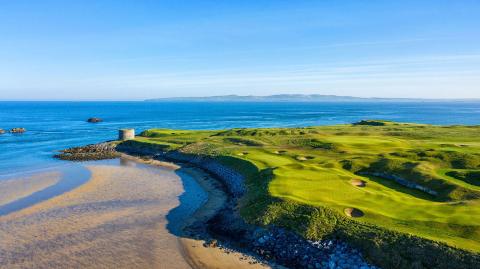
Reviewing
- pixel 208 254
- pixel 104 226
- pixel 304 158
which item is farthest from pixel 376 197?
pixel 104 226

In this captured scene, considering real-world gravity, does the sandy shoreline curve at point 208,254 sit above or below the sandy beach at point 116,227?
above

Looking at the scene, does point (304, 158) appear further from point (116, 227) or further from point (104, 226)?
point (104, 226)

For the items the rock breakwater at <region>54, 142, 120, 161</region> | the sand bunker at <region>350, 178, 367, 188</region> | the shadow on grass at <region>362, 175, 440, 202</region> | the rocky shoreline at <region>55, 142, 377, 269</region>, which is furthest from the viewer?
the rock breakwater at <region>54, 142, 120, 161</region>

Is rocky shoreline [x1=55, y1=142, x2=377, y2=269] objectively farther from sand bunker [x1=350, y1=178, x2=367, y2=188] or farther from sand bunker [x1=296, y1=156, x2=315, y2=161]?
sand bunker [x1=296, y1=156, x2=315, y2=161]

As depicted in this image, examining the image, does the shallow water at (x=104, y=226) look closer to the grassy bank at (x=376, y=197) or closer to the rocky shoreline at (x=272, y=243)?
the rocky shoreline at (x=272, y=243)

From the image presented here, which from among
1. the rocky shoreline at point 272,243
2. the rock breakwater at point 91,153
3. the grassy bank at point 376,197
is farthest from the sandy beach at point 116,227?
Result: the rock breakwater at point 91,153

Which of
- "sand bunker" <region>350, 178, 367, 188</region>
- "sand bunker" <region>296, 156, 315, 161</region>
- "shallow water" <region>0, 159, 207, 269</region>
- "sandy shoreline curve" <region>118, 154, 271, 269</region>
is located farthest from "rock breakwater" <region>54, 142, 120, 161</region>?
"sand bunker" <region>350, 178, 367, 188</region>

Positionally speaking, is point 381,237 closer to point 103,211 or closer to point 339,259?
point 339,259
